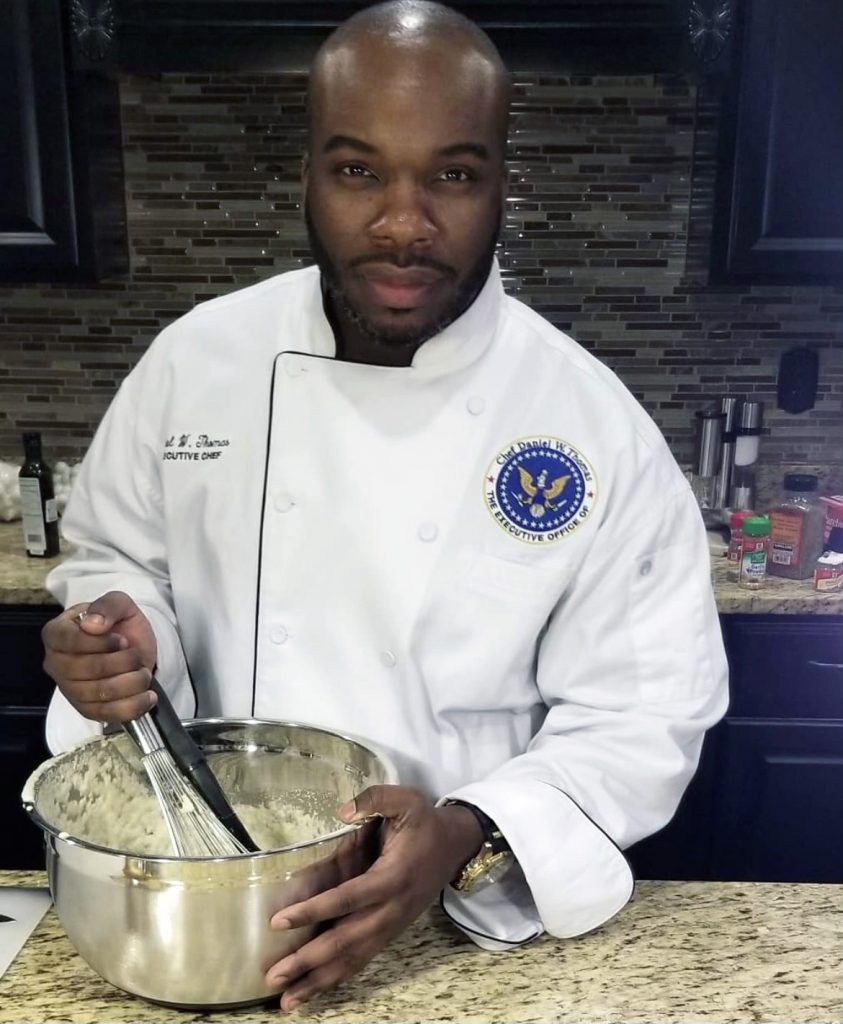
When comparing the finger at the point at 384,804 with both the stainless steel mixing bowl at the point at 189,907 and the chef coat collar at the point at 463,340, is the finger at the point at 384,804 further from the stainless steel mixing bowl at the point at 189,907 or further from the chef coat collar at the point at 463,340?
the chef coat collar at the point at 463,340

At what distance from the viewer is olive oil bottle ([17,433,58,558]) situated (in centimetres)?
180

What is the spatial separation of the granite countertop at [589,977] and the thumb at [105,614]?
0.22 m

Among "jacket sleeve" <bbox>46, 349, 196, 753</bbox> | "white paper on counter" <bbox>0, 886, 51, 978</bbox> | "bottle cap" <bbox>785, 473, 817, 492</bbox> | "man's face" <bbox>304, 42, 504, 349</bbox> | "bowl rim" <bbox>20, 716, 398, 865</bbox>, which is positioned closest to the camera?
"bowl rim" <bbox>20, 716, 398, 865</bbox>

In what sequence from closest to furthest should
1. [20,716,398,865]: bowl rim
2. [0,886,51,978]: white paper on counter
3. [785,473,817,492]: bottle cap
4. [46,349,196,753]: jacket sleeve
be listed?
[20,716,398,865]: bowl rim
[0,886,51,978]: white paper on counter
[46,349,196,753]: jacket sleeve
[785,473,817,492]: bottle cap

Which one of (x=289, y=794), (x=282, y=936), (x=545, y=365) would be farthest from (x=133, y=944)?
(x=545, y=365)

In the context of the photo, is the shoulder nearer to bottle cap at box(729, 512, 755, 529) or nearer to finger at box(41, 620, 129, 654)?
finger at box(41, 620, 129, 654)

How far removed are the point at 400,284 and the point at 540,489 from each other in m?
0.23

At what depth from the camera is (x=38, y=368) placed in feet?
6.91

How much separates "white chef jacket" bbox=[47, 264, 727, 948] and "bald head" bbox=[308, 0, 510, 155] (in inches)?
8.0

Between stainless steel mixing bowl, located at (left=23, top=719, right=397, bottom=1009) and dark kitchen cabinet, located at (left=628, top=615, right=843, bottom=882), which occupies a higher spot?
stainless steel mixing bowl, located at (left=23, top=719, right=397, bottom=1009)

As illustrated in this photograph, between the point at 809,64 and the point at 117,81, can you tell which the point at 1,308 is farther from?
the point at 809,64

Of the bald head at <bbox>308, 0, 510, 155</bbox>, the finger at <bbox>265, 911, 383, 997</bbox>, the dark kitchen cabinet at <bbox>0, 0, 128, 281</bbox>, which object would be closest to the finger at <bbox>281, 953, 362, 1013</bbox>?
the finger at <bbox>265, 911, 383, 997</bbox>

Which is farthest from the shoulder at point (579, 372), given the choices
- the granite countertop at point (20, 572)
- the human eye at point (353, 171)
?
the granite countertop at point (20, 572)

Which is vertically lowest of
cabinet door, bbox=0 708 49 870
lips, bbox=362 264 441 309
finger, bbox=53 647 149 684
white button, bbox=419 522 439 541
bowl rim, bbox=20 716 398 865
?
cabinet door, bbox=0 708 49 870
